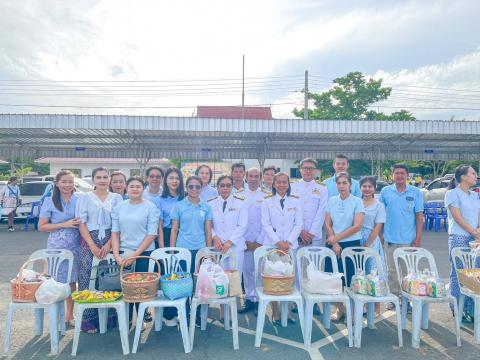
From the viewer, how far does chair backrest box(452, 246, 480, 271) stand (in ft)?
13.4

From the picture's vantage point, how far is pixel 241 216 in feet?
14.0

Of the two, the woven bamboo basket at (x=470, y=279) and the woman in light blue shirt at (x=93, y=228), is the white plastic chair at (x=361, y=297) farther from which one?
the woman in light blue shirt at (x=93, y=228)

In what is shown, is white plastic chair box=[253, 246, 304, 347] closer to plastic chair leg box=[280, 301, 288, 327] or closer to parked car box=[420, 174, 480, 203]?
plastic chair leg box=[280, 301, 288, 327]

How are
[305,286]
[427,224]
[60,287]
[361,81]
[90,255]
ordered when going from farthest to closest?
[361,81]
[427,224]
[90,255]
[305,286]
[60,287]

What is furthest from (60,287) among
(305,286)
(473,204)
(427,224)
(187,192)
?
(427,224)

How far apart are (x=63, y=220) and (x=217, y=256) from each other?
1.76 meters

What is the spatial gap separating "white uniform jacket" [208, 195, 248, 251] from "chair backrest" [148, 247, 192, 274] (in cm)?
48

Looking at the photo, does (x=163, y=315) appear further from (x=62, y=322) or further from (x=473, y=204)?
(x=473, y=204)

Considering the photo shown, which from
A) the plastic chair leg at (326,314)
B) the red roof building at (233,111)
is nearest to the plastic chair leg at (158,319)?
the plastic chair leg at (326,314)

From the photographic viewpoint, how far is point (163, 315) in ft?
13.2

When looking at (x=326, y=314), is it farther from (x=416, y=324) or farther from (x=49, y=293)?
(x=49, y=293)

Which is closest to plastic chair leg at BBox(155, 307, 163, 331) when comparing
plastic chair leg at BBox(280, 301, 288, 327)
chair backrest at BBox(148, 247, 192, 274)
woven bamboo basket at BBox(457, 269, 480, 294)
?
chair backrest at BBox(148, 247, 192, 274)

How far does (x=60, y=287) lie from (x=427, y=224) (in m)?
11.7

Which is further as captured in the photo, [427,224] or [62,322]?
[427,224]
